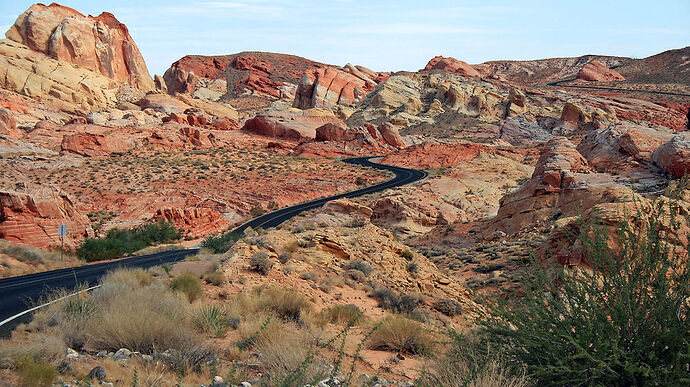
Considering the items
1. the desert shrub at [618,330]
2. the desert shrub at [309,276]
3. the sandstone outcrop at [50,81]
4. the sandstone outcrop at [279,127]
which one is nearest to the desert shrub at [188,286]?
the desert shrub at [309,276]

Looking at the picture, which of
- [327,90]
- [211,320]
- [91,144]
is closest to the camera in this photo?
[211,320]

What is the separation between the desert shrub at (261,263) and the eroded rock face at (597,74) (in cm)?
16716

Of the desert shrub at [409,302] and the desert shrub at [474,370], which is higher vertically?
the desert shrub at [474,370]

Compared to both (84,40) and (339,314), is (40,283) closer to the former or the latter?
(339,314)

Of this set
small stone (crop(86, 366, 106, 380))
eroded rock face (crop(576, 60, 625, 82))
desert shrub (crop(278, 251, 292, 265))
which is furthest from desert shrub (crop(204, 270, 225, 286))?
eroded rock face (crop(576, 60, 625, 82))

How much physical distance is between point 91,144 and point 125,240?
3044cm

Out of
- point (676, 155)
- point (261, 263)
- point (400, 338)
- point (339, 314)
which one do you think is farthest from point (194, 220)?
point (400, 338)

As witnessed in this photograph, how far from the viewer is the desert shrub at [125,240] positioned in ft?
90.8

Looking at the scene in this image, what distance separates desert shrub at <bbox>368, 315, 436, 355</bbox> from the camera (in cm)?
935

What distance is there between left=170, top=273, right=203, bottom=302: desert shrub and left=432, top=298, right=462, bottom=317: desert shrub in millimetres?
6482

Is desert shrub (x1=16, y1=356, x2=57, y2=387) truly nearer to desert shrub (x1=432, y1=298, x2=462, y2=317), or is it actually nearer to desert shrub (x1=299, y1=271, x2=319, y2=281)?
desert shrub (x1=299, y1=271, x2=319, y2=281)

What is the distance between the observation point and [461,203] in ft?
125

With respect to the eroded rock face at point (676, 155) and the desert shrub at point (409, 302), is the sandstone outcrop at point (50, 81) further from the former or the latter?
the desert shrub at point (409, 302)

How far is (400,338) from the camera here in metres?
9.44
